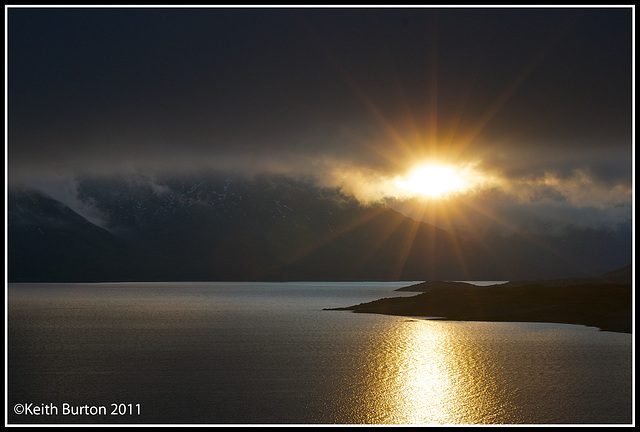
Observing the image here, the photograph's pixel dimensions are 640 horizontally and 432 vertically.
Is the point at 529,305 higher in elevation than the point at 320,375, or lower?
higher

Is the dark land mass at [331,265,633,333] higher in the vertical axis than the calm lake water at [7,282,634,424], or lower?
higher

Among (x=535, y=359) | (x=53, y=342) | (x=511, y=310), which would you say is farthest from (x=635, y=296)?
(x=511, y=310)

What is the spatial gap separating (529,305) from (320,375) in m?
82.3

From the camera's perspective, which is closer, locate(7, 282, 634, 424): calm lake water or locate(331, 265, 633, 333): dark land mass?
locate(7, 282, 634, 424): calm lake water

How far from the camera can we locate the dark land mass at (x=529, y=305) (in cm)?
11163

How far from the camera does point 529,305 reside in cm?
12688

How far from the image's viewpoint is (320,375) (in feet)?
189

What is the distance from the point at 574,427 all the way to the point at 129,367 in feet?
141

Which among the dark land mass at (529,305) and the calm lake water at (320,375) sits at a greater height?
the dark land mass at (529,305)

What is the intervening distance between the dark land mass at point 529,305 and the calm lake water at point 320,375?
44.4 ft

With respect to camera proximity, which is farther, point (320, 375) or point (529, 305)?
point (529, 305)

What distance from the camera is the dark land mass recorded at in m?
112

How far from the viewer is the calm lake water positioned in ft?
142

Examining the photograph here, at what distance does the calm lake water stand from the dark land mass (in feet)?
44.4
